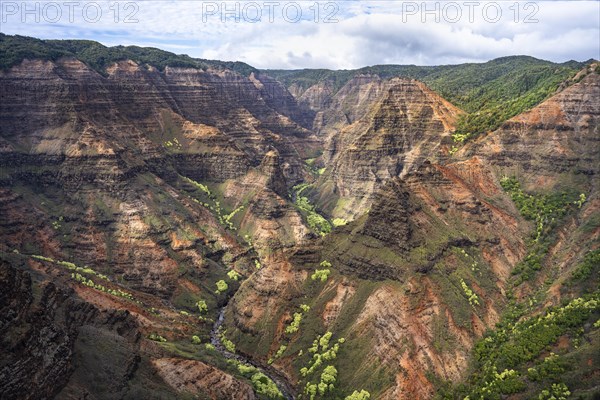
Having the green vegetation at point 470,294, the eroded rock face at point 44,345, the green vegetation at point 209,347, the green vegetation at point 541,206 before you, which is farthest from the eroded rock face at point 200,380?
the green vegetation at point 541,206

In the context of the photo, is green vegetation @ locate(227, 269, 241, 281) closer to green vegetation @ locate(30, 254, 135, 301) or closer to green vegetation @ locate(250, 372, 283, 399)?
green vegetation @ locate(30, 254, 135, 301)

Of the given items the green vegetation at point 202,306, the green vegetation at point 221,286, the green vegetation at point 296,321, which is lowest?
the green vegetation at point 202,306

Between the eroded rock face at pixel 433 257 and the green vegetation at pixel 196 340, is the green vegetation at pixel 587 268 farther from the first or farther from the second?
the green vegetation at pixel 196 340

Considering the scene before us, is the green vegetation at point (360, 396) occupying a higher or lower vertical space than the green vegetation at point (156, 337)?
lower

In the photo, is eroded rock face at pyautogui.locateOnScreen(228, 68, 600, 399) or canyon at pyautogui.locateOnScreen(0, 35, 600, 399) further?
eroded rock face at pyautogui.locateOnScreen(228, 68, 600, 399)

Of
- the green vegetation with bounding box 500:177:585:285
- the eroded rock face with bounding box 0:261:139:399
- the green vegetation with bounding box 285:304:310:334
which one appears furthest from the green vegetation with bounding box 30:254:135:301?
the green vegetation with bounding box 500:177:585:285

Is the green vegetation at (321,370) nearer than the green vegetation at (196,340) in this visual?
Yes

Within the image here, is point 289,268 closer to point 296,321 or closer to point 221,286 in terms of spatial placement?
point 296,321

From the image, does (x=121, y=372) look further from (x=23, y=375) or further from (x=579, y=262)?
(x=579, y=262)
